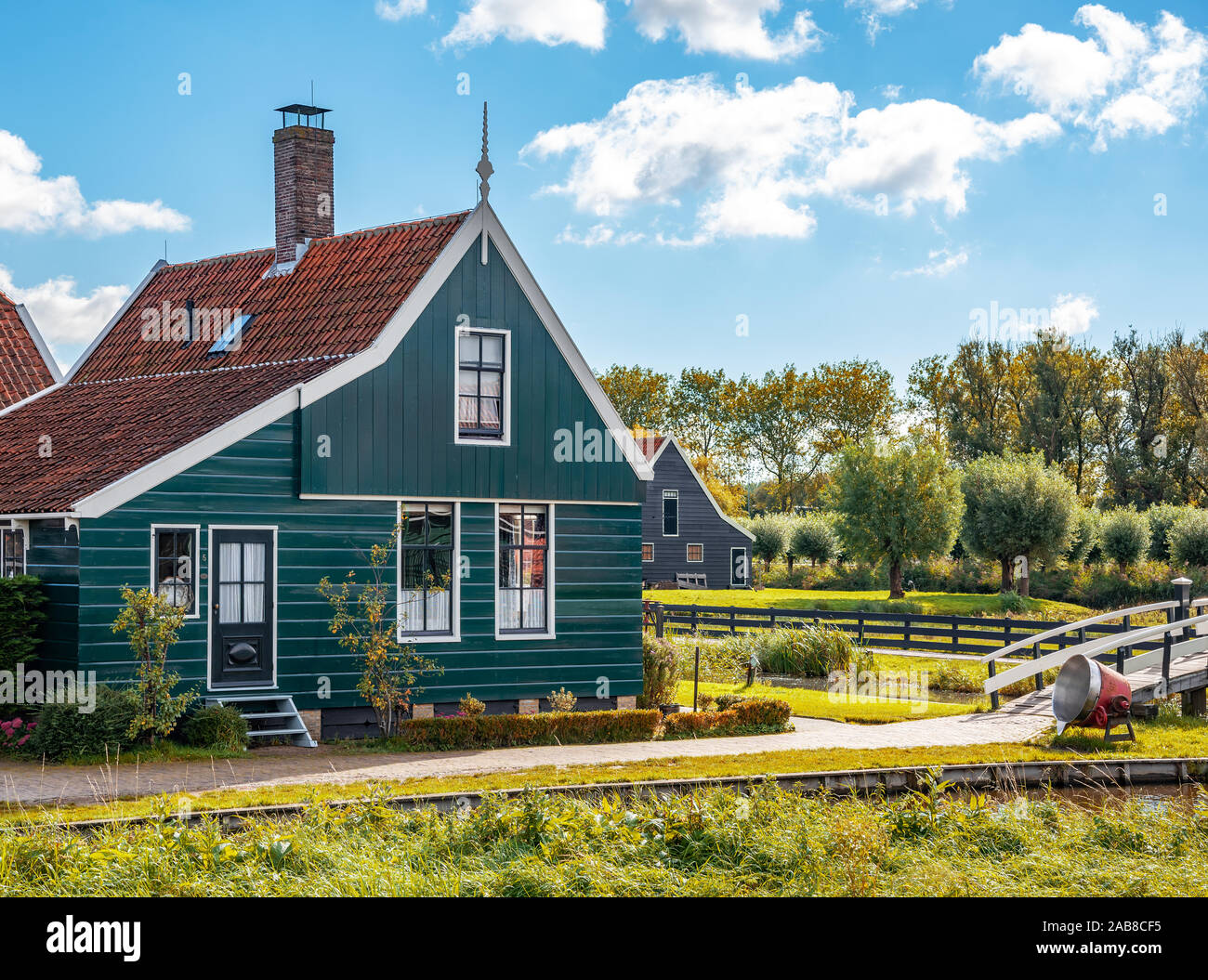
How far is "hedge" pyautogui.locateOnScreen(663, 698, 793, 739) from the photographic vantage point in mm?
18406

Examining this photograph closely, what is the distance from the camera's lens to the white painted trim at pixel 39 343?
80.4 feet

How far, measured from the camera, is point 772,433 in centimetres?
8644

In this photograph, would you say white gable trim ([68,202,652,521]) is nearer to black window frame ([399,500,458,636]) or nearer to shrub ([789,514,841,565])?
black window frame ([399,500,458,636])

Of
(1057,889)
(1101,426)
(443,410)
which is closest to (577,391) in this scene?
(443,410)

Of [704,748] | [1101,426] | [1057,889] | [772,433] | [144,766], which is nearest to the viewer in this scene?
[1057,889]

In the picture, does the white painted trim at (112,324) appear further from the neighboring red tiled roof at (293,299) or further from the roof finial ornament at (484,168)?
the roof finial ornament at (484,168)

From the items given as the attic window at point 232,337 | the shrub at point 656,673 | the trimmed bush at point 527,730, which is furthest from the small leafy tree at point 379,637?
the attic window at point 232,337

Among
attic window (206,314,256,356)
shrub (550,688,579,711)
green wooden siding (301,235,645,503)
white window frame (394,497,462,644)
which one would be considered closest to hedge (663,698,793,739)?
shrub (550,688,579,711)

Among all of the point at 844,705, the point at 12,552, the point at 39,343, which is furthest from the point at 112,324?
the point at 844,705

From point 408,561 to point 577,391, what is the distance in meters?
3.74

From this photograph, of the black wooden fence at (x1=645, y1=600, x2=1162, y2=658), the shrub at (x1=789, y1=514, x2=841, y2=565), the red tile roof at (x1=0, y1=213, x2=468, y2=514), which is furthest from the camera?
the shrub at (x1=789, y1=514, x2=841, y2=565)

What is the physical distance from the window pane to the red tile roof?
133 cm

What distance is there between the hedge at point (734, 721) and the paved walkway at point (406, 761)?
12.7 inches
